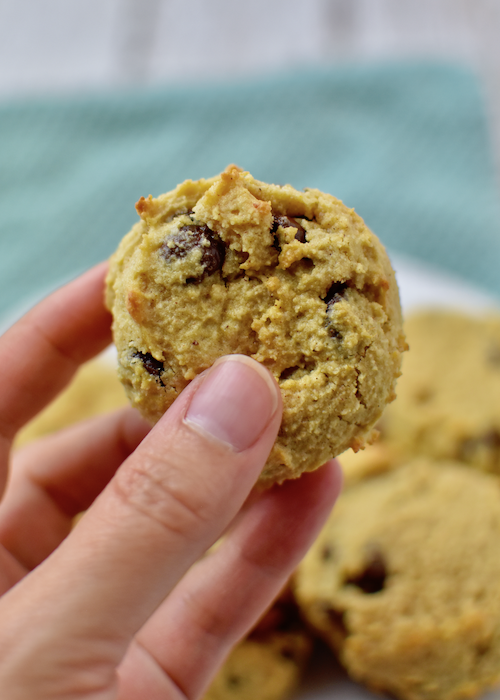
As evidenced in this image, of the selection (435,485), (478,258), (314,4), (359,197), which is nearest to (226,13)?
(314,4)

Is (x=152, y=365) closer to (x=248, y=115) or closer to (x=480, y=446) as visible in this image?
(x=480, y=446)

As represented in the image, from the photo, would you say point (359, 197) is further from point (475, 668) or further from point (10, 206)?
point (475, 668)

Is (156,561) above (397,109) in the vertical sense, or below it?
below

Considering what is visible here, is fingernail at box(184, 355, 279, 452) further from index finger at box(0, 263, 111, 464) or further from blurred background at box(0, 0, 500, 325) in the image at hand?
blurred background at box(0, 0, 500, 325)

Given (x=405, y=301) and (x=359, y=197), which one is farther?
(x=359, y=197)

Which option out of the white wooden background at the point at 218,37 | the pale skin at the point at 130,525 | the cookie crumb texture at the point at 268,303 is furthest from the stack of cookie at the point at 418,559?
the white wooden background at the point at 218,37

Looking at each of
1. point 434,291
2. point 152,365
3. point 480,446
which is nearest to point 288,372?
point 152,365

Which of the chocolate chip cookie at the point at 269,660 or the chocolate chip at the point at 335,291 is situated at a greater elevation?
the chocolate chip at the point at 335,291

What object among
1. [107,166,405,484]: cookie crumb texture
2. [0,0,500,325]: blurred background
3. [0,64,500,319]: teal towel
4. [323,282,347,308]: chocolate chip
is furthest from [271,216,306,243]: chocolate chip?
[0,64,500,319]: teal towel

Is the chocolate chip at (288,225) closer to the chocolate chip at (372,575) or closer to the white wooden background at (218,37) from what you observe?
the chocolate chip at (372,575)
